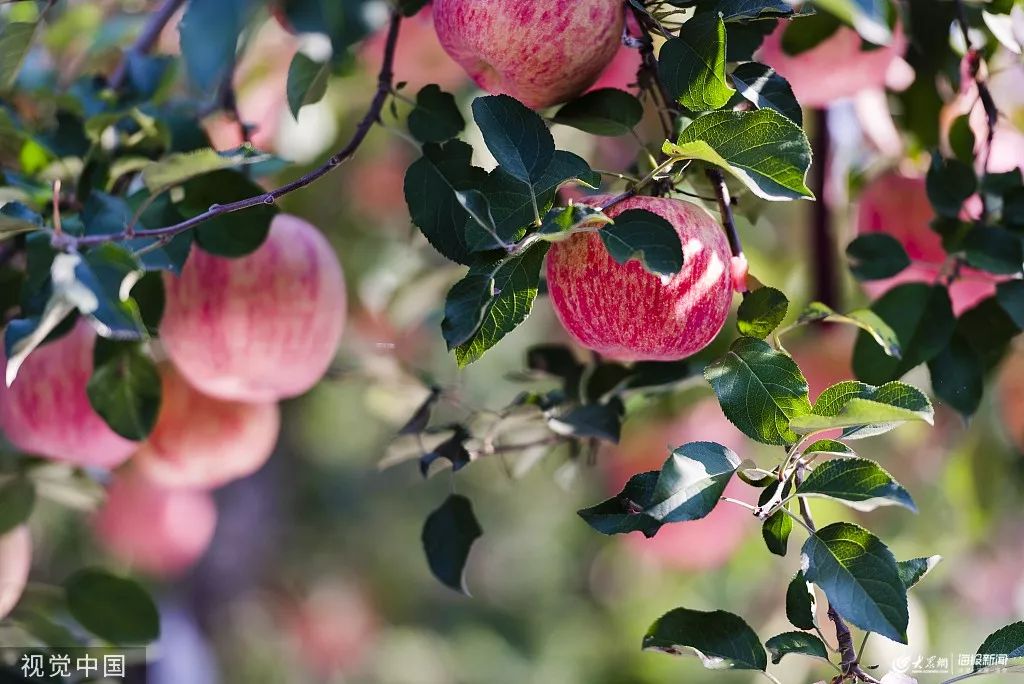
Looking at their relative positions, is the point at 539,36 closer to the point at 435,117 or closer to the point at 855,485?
the point at 435,117

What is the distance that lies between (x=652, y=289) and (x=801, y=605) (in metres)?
0.16

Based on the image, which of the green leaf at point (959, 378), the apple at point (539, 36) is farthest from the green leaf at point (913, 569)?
the apple at point (539, 36)

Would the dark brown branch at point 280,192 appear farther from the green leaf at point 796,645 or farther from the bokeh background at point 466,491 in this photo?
the green leaf at point 796,645

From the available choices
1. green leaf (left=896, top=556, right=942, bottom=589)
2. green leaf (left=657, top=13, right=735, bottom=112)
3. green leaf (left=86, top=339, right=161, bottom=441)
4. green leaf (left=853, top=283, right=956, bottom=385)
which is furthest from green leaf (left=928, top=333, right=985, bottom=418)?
green leaf (left=86, top=339, right=161, bottom=441)

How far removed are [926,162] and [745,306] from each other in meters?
0.46

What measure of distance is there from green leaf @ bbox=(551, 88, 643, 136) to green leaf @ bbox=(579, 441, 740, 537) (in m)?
0.17

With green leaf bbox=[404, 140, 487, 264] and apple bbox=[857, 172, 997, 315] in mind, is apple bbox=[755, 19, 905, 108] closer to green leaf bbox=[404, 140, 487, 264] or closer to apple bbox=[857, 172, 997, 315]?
apple bbox=[857, 172, 997, 315]

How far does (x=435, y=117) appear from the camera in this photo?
0.59m

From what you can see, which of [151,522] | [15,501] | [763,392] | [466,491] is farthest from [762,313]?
[466,491]

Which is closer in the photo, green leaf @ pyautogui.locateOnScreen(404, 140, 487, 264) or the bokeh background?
green leaf @ pyautogui.locateOnScreen(404, 140, 487, 264)

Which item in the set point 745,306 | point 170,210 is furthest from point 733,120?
point 170,210

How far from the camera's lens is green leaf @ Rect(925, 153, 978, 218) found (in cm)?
64

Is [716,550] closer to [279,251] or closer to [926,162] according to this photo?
[926,162]

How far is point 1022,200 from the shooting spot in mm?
620
